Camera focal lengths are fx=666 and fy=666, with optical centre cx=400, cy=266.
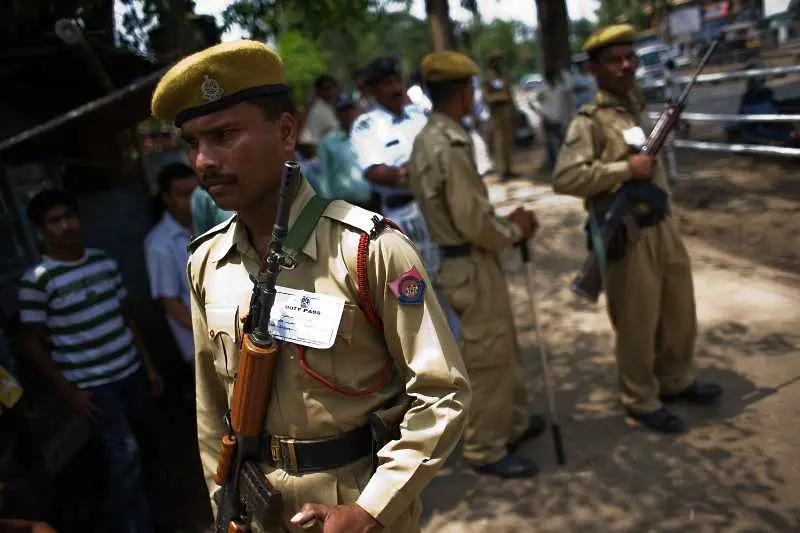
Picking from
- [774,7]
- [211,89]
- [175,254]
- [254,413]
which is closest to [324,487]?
[254,413]

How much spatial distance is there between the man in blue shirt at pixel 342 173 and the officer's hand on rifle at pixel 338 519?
3.33m

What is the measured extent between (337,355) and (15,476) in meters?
1.87

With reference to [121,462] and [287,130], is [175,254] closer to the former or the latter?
[121,462]

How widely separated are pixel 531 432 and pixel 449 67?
203 centimetres

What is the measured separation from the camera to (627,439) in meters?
3.56

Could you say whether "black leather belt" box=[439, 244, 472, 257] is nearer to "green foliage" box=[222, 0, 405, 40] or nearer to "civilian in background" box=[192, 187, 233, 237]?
"civilian in background" box=[192, 187, 233, 237]

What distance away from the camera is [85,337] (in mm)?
3092

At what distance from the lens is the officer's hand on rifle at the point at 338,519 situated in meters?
1.34

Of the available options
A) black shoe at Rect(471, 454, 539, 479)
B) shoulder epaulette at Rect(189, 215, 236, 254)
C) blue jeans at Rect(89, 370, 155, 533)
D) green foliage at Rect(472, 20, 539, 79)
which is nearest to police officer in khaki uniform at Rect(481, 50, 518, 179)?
black shoe at Rect(471, 454, 539, 479)

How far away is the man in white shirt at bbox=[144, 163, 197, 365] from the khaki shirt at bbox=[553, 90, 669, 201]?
79.4 inches

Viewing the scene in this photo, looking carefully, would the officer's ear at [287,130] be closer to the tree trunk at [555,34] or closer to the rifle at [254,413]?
the rifle at [254,413]

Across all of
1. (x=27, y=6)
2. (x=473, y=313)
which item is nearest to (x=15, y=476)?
(x=473, y=313)

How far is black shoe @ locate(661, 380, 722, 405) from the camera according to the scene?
3.73 m

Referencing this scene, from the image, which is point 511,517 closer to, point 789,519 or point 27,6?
point 789,519
